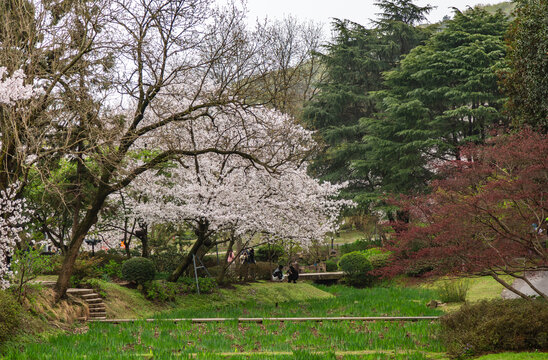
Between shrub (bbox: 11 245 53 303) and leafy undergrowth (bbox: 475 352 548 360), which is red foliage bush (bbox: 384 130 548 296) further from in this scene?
shrub (bbox: 11 245 53 303)

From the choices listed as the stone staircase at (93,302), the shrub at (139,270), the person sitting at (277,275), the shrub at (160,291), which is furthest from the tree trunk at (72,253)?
the person sitting at (277,275)

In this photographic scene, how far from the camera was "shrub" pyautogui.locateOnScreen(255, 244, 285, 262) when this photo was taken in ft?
92.0

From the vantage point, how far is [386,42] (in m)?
36.2

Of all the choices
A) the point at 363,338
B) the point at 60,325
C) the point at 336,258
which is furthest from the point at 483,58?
the point at 60,325

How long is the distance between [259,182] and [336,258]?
16935 millimetres

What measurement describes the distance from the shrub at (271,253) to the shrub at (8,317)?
17645 mm

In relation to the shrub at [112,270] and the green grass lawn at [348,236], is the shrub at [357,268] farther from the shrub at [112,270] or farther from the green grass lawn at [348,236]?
the green grass lawn at [348,236]

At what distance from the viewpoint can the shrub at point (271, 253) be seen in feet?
92.0

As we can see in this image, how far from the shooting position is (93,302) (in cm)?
1482

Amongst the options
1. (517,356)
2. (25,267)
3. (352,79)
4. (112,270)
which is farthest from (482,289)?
(352,79)

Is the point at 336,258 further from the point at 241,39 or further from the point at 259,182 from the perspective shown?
the point at 241,39

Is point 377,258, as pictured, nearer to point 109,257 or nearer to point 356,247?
point 356,247

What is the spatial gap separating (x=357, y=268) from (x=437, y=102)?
1258cm

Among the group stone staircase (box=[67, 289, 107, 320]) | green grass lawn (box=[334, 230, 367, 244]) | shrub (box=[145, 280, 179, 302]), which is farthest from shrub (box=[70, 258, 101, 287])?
green grass lawn (box=[334, 230, 367, 244])
